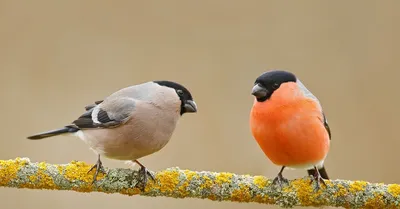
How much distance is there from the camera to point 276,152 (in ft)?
5.89

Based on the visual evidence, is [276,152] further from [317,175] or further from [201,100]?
[201,100]

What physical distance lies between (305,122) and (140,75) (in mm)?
1531

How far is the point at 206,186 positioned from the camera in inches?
67.4

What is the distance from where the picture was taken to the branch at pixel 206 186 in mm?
1696

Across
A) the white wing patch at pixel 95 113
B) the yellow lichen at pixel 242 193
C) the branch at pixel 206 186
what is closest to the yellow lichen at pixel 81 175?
the branch at pixel 206 186

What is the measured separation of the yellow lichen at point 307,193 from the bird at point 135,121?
1.18 ft

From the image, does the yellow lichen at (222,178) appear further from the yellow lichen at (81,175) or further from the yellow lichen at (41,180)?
the yellow lichen at (41,180)

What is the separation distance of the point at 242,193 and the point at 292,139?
0.66ft

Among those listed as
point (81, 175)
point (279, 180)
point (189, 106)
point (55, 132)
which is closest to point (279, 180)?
point (279, 180)

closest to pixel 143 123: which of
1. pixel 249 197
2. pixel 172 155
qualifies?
pixel 249 197

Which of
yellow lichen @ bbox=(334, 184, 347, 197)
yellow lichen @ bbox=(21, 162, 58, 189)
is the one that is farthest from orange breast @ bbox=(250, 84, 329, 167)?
yellow lichen @ bbox=(21, 162, 58, 189)

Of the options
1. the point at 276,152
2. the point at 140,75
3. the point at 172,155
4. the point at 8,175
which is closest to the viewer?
the point at 8,175

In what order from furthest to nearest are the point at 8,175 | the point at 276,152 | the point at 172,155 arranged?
1. the point at 172,155
2. the point at 276,152
3. the point at 8,175

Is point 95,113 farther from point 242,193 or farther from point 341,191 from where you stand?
point 341,191
